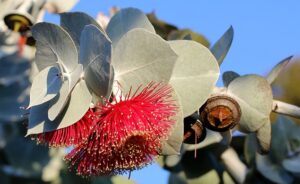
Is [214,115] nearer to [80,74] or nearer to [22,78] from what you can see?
[80,74]

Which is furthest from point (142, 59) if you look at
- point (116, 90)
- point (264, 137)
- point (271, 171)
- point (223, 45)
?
point (271, 171)

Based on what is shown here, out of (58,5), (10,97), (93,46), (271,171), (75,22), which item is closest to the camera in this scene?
(93,46)

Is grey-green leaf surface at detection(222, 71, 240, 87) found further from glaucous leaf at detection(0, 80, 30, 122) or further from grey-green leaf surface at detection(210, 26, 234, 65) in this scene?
glaucous leaf at detection(0, 80, 30, 122)

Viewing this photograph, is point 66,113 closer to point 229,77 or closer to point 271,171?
point 229,77

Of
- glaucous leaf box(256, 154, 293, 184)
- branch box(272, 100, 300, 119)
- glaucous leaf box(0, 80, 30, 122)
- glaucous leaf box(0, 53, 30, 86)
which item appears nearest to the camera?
branch box(272, 100, 300, 119)

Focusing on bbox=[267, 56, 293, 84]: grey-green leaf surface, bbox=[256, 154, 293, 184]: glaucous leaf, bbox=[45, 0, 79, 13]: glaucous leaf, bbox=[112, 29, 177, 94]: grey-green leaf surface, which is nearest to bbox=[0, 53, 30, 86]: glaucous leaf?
bbox=[45, 0, 79, 13]: glaucous leaf

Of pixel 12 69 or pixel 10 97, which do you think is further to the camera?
Answer: pixel 10 97

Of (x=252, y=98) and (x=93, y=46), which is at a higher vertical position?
(x=93, y=46)
